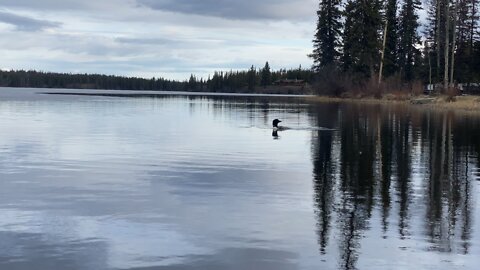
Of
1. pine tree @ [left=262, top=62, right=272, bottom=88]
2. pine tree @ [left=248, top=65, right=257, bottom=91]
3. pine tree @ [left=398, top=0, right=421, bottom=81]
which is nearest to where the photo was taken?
pine tree @ [left=398, top=0, right=421, bottom=81]

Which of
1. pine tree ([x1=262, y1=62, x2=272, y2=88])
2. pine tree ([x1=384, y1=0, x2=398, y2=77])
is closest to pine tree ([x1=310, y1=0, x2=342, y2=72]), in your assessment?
pine tree ([x1=384, y1=0, x2=398, y2=77])

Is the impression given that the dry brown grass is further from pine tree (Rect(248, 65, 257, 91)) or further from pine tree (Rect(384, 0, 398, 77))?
pine tree (Rect(248, 65, 257, 91))

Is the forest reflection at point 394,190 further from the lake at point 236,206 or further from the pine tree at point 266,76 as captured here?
the pine tree at point 266,76

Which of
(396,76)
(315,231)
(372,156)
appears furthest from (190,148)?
(396,76)

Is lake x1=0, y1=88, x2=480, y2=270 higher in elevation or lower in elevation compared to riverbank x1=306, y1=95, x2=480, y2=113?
lower

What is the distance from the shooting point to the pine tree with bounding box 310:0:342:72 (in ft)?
309

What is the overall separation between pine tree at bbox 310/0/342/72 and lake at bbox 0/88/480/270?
73.0 meters

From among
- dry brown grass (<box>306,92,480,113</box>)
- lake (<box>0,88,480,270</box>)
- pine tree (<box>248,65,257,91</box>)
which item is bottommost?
lake (<box>0,88,480,270</box>)

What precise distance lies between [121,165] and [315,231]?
333 inches

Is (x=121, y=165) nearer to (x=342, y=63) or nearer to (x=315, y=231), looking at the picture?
(x=315, y=231)

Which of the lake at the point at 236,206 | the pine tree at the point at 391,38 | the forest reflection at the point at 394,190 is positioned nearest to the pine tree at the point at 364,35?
the pine tree at the point at 391,38

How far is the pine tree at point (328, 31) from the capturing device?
3703 inches

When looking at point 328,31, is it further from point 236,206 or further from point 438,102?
point 236,206

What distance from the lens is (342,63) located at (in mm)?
86062
